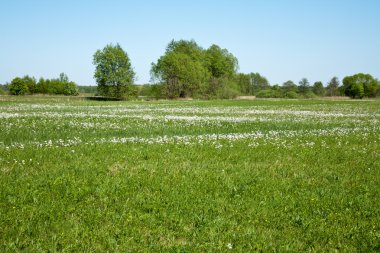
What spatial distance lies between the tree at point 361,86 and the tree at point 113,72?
10166 cm

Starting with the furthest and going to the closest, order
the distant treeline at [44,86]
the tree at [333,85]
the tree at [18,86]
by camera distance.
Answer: the tree at [333,85], the distant treeline at [44,86], the tree at [18,86]

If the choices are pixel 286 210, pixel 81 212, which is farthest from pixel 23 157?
pixel 286 210

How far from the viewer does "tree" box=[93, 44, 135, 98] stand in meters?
88.4

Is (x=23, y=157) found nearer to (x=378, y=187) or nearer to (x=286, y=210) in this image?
(x=286, y=210)

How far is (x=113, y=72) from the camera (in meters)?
88.8

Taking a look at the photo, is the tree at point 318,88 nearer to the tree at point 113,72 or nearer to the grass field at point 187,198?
the tree at point 113,72

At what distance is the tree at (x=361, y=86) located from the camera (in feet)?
470

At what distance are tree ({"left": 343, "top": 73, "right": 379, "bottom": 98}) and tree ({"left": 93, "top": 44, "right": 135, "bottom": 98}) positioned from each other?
10166 centimetres

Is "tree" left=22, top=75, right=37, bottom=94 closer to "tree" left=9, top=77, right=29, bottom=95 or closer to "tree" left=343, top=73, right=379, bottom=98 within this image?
"tree" left=9, top=77, right=29, bottom=95

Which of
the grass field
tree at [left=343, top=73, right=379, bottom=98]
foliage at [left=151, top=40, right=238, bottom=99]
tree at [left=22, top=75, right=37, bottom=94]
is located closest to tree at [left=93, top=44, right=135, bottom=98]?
foliage at [left=151, top=40, right=238, bottom=99]

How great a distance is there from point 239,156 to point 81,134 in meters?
8.44

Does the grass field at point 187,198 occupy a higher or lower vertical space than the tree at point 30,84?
lower

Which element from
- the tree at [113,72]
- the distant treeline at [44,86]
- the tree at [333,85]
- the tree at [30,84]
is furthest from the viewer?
the tree at [333,85]

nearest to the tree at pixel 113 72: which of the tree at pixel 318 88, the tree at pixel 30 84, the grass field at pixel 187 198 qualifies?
the tree at pixel 30 84
